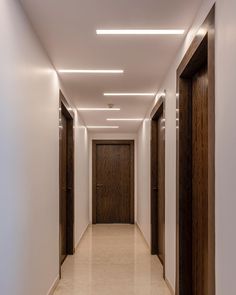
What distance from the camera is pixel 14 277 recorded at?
2.81 metres

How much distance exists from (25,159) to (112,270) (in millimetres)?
2968

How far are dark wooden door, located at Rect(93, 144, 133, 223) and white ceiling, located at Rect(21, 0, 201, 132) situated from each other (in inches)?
221

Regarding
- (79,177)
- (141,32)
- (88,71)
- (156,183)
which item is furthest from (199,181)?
(79,177)

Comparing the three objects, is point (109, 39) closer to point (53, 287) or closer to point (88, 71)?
point (88, 71)

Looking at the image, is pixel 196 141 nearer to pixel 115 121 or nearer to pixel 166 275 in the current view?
pixel 166 275

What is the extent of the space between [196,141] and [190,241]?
0.91 metres

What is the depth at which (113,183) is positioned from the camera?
1152cm

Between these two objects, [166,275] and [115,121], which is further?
[115,121]

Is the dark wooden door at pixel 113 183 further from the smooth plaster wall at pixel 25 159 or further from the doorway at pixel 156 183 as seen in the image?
the smooth plaster wall at pixel 25 159

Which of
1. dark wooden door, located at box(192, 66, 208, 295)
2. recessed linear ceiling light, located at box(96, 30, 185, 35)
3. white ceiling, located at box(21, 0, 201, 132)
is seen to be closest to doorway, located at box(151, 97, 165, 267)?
white ceiling, located at box(21, 0, 201, 132)

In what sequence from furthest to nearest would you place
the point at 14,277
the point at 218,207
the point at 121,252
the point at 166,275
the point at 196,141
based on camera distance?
the point at 121,252 < the point at 166,275 < the point at 196,141 < the point at 14,277 < the point at 218,207

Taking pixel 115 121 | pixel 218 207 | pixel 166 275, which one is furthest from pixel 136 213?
pixel 218 207

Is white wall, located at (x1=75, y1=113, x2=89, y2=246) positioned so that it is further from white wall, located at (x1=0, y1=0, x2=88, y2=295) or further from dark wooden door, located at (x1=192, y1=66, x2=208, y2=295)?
dark wooden door, located at (x1=192, y1=66, x2=208, y2=295)

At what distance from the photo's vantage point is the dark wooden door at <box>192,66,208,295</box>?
11.2 ft
